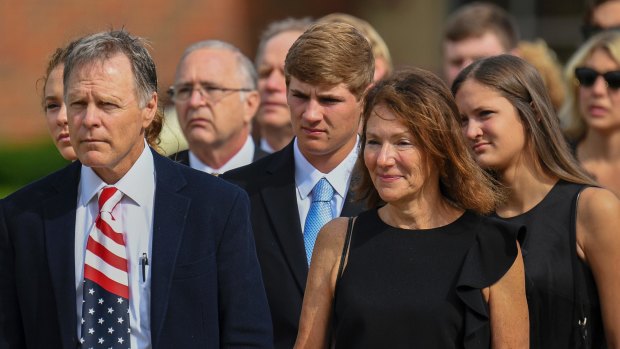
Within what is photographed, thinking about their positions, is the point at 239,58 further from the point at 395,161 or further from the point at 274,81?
the point at 395,161

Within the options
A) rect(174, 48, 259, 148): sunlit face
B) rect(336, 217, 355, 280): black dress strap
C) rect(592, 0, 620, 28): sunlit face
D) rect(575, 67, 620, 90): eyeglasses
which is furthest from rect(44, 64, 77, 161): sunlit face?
rect(592, 0, 620, 28): sunlit face

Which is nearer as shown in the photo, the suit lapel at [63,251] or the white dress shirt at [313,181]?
the suit lapel at [63,251]

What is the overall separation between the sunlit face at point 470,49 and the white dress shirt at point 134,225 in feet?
15.6

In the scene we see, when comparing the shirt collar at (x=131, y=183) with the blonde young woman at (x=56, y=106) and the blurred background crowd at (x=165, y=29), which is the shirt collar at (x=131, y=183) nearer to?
the blonde young woman at (x=56, y=106)

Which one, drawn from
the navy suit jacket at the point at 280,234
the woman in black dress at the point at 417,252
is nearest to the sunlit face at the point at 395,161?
the woman in black dress at the point at 417,252

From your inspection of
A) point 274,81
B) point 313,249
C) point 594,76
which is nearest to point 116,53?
point 313,249

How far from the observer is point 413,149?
444cm

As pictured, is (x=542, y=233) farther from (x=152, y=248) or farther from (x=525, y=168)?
(x=152, y=248)

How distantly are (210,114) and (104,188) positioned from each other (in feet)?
8.69

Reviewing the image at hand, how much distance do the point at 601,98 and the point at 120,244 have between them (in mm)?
4106

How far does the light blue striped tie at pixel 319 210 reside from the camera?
213 inches

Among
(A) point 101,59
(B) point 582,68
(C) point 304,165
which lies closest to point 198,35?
(B) point 582,68

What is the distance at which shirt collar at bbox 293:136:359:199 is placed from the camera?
18.0 feet

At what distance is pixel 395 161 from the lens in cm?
443
